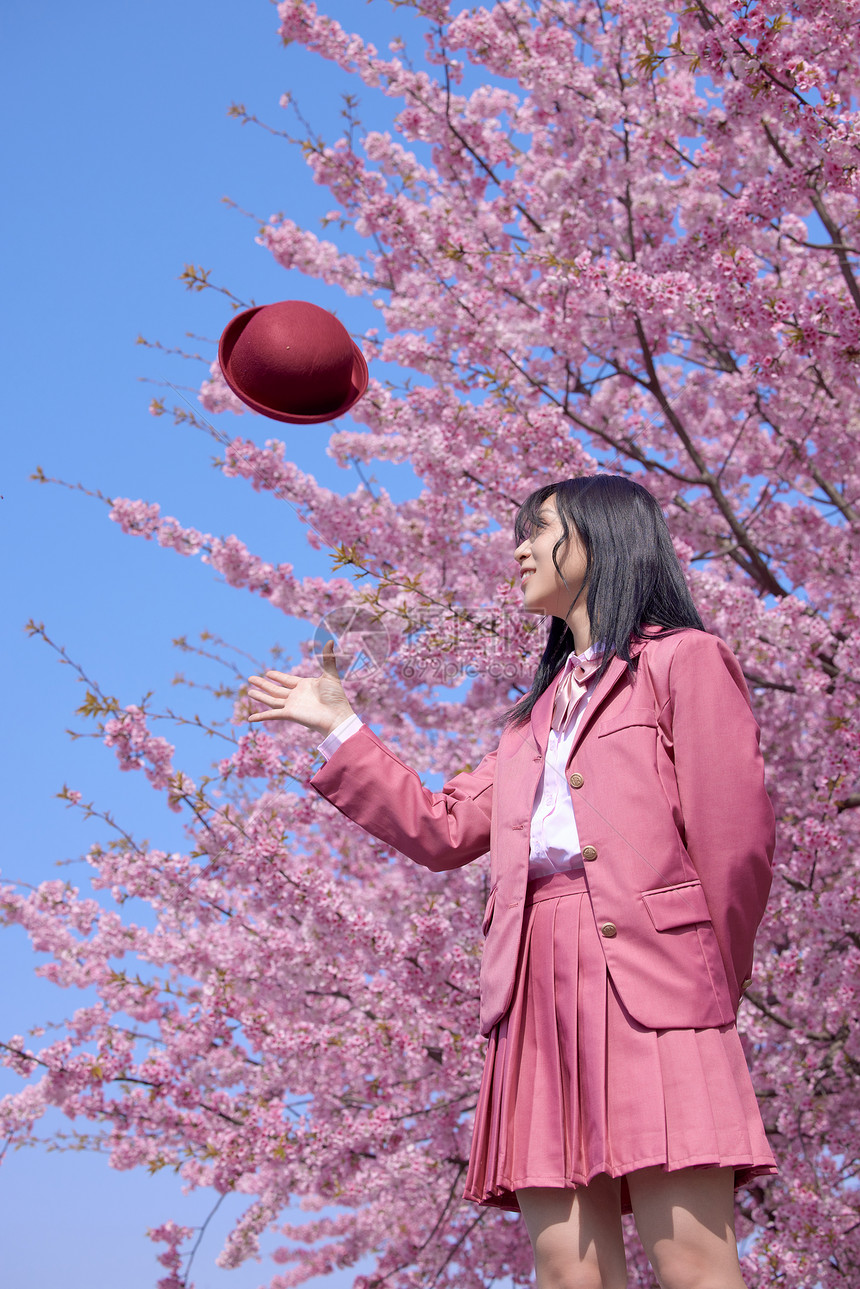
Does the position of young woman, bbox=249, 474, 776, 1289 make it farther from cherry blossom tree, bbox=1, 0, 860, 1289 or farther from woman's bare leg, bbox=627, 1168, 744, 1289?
cherry blossom tree, bbox=1, 0, 860, 1289

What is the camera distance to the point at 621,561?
229cm

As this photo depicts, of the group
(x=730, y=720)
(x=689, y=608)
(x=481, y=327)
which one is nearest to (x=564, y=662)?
(x=689, y=608)

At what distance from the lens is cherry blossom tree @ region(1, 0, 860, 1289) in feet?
15.5

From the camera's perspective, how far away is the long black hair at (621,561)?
223cm

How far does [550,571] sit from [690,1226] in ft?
4.32

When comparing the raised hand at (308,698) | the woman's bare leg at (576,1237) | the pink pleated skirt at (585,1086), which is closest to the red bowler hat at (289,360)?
the raised hand at (308,698)

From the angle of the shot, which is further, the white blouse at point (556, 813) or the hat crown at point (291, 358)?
the hat crown at point (291, 358)

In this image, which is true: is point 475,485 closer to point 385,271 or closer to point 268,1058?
point 385,271

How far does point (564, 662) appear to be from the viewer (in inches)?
99.7

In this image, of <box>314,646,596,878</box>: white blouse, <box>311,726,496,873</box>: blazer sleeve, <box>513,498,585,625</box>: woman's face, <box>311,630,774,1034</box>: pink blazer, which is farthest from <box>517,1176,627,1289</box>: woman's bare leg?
<box>513,498,585,625</box>: woman's face

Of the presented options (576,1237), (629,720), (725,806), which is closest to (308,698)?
(629,720)

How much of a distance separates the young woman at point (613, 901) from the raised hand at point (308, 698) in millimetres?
11

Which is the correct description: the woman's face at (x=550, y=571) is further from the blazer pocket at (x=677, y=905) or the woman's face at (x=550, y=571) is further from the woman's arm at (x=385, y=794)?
the blazer pocket at (x=677, y=905)

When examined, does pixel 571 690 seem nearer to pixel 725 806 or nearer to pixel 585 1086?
pixel 725 806
